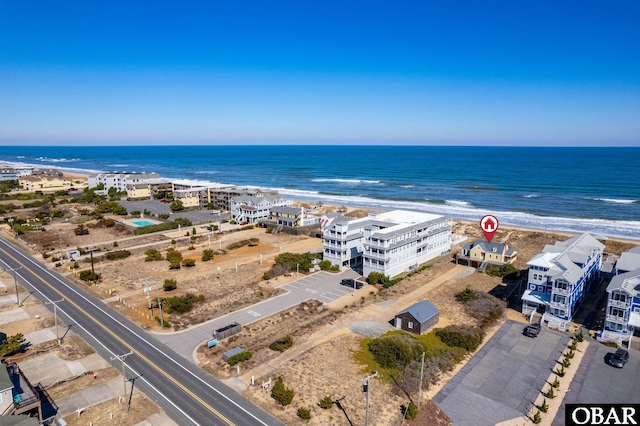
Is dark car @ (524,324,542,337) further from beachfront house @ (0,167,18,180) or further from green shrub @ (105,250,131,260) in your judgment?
beachfront house @ (0,167,18,180)

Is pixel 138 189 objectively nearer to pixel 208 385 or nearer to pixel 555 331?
pixel 208 385

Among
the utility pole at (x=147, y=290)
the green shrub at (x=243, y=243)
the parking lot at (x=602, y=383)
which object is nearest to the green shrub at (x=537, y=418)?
the parking lot at (x=602, y=383)

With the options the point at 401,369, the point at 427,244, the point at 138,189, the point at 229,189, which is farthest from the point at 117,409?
the point at 138,189

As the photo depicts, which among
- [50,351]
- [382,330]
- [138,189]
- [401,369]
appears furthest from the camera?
[138,189]

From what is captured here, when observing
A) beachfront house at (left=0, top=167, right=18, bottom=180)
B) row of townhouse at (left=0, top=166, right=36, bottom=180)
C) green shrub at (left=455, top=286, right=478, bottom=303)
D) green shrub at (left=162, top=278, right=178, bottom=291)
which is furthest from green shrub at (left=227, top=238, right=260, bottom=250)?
beachfront house at (left=0, top=167, right=18, bottom=180)

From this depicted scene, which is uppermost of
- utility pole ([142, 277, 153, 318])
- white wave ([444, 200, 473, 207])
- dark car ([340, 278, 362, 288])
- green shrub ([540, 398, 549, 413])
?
white wave ([444, 200, 473, 207])

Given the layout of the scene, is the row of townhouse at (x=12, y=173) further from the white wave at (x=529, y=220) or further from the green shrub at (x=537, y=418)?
the green shrub at (x=537, y=418)
